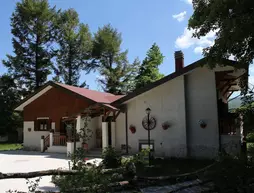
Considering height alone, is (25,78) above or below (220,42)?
above

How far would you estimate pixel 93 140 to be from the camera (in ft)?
54.9

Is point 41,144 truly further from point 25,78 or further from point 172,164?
point 25,78

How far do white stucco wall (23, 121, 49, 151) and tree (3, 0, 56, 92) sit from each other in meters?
11.8

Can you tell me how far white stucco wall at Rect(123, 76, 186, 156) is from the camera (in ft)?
42.7

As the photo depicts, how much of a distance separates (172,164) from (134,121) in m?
3.97

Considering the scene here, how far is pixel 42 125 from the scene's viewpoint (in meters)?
19.0

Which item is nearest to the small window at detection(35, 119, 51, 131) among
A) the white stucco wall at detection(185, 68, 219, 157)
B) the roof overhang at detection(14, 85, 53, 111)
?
the roof overhang at detection(14, 85, 53, 111)

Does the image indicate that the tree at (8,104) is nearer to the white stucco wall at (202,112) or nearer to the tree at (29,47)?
the tree at (29,47)

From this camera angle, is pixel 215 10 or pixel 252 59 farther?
pixel 252 59

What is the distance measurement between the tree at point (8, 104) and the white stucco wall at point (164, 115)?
18341 mm

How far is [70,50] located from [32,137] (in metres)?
16.4

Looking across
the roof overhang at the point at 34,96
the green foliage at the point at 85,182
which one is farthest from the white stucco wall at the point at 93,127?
the green foliage at the point at 85,182

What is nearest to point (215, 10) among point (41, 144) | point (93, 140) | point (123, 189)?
point (123, 189)

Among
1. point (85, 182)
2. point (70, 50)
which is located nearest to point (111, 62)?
point (70, 50)
